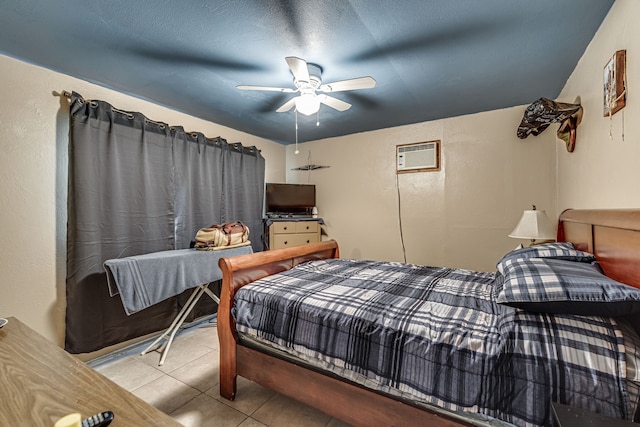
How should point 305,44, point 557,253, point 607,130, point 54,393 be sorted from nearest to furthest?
point 54,393
point 607,130
point 557,253
point 305,44

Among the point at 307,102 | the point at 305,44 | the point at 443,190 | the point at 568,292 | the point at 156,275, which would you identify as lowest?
the point at 156,275

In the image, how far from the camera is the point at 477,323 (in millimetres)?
1233

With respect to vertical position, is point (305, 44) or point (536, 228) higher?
point (305, 44)

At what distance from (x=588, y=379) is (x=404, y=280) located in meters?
1.07

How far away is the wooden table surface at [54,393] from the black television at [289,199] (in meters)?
3.03

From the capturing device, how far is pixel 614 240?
135 centimetres

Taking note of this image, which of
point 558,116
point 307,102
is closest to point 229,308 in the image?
point 307,102

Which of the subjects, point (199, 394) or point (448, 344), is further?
point (199, 394)

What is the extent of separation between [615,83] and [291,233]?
3288mm

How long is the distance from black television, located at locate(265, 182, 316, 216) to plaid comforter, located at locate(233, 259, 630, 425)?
227cm

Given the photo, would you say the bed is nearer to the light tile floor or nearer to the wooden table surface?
the light tile floor

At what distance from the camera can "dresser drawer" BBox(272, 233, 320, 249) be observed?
3779mm

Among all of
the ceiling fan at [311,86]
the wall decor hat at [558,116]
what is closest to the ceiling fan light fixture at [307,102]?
the ceiling fan at [311,86]

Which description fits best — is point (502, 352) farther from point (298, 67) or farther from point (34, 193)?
point (34, 193)
